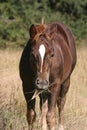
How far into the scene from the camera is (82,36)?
62.1 ft

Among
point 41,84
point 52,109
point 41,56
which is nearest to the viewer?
point 41,84

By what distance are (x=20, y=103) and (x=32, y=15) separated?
1055 cm

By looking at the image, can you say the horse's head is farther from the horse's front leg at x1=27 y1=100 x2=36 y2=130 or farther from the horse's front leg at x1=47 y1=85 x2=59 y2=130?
the horse's front leg at x1=27 y1=100 x2=36 y2=130

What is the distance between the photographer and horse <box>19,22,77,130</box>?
19.1 ft

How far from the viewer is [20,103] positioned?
7801 mm

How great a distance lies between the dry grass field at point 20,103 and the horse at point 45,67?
196 millimetres

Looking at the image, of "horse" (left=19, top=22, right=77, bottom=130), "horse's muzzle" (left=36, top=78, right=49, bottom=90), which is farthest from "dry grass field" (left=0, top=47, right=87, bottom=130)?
"horse's muzzle" (left=36, top=78, right=49, bottom=90)

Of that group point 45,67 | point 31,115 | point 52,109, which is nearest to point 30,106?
point 31,115

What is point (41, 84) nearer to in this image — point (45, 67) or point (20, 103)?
point (45, 67)

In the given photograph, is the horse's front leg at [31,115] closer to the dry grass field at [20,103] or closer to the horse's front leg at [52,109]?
the dry grass field at [20,103]

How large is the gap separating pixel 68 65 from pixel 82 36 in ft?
39.3

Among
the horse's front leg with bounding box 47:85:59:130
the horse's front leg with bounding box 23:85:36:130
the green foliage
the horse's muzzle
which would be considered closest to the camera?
the horse's muzzle

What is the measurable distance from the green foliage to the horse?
1020 cm

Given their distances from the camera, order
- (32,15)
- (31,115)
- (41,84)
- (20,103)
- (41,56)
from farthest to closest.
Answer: (32,15), (20,103), (31,115), (41,56), (41,84)
